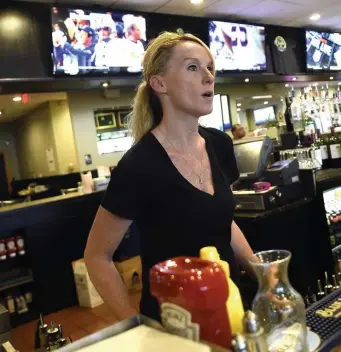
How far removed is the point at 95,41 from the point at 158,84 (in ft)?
9.60

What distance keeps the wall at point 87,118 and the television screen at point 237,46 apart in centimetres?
159

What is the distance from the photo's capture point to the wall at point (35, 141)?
7414 millimetres

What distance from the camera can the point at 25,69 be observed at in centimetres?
372

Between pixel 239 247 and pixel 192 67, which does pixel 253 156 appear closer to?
pixel 239 247

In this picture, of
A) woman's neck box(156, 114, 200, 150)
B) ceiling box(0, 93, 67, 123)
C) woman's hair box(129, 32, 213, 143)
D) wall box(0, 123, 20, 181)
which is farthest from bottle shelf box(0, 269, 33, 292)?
wall box(0, 123, 20, 181)

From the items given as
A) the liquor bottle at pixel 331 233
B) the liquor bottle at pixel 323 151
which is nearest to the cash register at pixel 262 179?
the liquor bottle at pixel 331 233

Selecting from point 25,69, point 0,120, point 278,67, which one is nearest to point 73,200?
point 25,69

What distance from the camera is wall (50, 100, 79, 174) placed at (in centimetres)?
633

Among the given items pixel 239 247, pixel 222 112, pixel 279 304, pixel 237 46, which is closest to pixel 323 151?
pixel 237 46

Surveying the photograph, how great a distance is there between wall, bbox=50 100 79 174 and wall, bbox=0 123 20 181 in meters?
3.33

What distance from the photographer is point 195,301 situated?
1.80ft

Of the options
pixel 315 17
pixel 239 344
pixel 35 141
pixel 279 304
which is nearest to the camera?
pixel 239 344

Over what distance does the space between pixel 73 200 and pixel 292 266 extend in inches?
73.7

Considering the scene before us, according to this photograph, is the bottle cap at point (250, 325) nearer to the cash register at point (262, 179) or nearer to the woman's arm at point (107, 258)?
the woman's arm at point (107, 258)
